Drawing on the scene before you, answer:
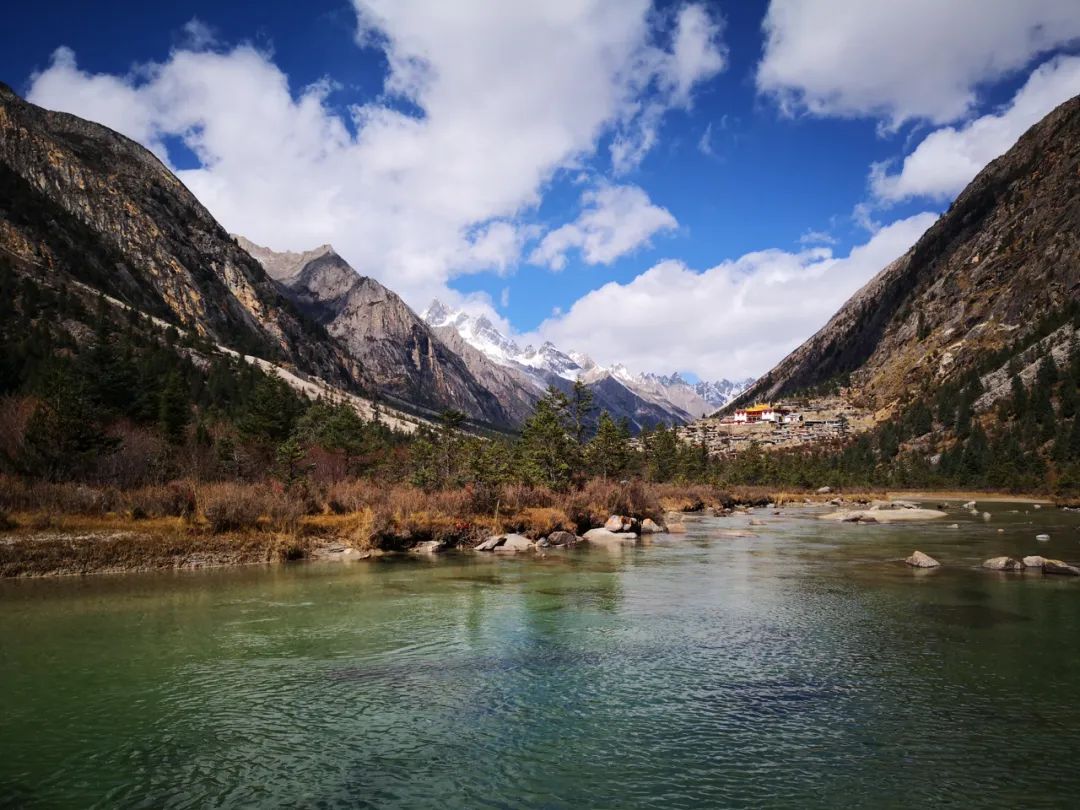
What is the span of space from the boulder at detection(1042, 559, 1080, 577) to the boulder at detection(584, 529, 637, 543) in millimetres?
27000

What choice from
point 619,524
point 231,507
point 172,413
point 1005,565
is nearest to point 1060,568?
point 1005,565

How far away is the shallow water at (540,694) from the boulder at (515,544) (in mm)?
Result: 15907

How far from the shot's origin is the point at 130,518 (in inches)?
1497

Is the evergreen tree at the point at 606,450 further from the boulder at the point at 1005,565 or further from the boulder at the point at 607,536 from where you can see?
the boulder at the point at 1005,565

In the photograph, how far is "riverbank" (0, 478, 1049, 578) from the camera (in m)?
33.9

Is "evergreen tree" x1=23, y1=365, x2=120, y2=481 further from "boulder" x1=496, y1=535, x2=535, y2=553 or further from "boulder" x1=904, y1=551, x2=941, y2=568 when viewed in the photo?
"boulder" x1=904, y1=551, x2=941, y2=568

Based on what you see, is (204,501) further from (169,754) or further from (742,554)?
(742,554)

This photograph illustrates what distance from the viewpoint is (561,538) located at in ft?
168

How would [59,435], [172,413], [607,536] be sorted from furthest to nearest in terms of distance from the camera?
[172,413] < [607,536] < [59,435]

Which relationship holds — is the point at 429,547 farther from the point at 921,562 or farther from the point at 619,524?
the point at 921,562

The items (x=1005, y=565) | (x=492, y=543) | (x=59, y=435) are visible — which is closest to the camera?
(x=1005, y=565)

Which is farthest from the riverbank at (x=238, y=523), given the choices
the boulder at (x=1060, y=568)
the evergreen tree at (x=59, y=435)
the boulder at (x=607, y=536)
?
the boulder at (x=1060, y=568)

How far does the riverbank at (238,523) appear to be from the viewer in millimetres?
33938

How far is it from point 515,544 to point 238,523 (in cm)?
1844
